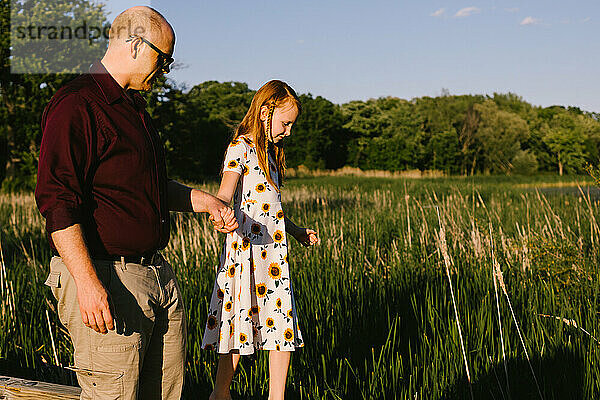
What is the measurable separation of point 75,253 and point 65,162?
10.5 inches

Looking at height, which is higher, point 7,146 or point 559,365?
point 7,146

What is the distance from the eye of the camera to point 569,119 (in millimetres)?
51656

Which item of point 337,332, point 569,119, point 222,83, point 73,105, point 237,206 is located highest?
point 222,83

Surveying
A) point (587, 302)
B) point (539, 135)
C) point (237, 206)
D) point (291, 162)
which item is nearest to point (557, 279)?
point (587, 302)

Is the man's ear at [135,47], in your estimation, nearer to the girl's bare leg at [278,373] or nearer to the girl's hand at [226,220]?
the girl's hand at [226,220]

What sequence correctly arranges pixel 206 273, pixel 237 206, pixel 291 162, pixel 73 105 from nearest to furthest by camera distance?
pixel 73 105, pixel 237 206, pixel 206 273, pixel 291 162

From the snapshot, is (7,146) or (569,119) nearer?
(7,146)

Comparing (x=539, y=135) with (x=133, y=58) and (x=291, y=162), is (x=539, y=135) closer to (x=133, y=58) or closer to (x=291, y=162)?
(x=291, y=162)

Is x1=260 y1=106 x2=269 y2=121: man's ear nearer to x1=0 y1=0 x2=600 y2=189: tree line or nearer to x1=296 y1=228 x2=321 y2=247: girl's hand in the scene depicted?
x1=296 y1=228 x2=321 y2=247: girl's hand

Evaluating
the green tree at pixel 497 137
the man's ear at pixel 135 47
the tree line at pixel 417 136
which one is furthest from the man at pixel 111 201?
the green tree at pixel 497 137

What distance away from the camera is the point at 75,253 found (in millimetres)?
1449

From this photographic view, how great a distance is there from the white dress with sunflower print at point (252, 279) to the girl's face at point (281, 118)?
0.13m

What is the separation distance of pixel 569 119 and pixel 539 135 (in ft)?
12.8

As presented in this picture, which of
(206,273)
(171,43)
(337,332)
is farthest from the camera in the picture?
(206,273)
